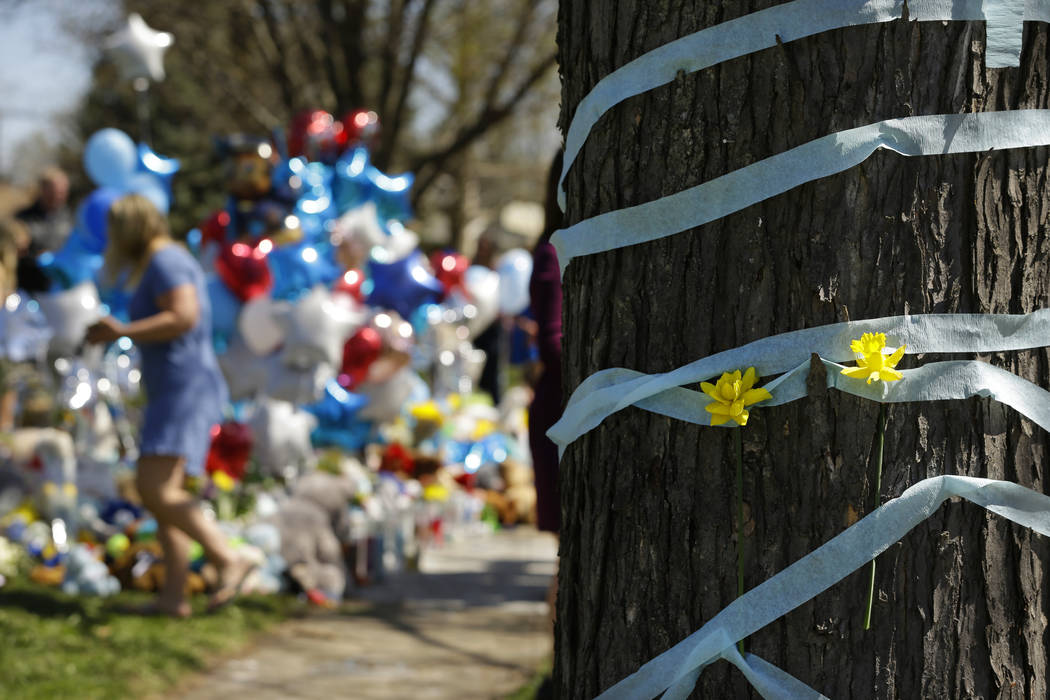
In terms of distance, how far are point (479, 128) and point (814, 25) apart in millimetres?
12090

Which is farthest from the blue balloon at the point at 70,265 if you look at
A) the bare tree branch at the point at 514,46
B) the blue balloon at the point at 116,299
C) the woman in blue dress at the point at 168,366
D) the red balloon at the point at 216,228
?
the bare tree branch at the point at 514,46

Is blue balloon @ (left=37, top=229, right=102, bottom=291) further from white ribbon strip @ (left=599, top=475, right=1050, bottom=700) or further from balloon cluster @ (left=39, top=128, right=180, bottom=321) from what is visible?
white ribbon strip @ (left=599, top=475, right=1050, bottom=700)

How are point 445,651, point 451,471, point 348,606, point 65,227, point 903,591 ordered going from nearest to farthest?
point 903,591 → point 445,651 → point 348,606 → point 451,471 → point 65,227

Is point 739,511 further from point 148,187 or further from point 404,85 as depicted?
point 404,85

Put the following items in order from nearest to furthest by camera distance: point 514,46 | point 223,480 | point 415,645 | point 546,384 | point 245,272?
point 546,384 → point 415,645 → point 245,272 → point 223,480 → point 514,46

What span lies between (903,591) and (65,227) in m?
8.27

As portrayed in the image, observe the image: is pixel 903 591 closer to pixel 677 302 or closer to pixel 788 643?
pixel 788 643

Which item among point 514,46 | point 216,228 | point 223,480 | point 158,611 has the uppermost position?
point 514,46

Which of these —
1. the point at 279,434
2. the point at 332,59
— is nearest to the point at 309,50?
the point at 332,59

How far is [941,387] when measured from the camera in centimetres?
169

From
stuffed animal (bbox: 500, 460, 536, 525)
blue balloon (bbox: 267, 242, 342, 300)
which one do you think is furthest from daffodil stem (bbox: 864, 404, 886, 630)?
stuffed animal (bbox: 500, 460, 536, 525)

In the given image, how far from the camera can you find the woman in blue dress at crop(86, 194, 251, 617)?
185 inches

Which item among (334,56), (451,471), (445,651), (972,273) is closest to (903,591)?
(972,273)

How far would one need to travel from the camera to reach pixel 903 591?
170 centimetres
